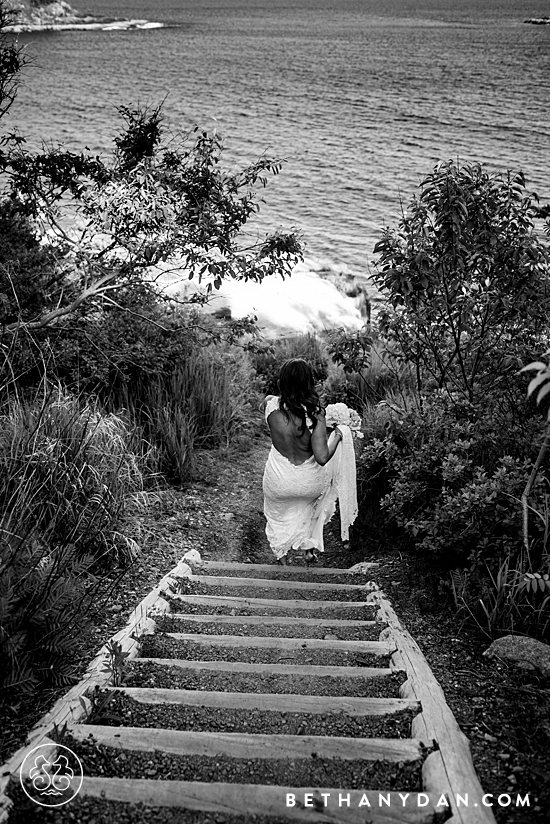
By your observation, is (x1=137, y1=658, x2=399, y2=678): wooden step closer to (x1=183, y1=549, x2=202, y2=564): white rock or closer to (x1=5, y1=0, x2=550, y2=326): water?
(x1=183, y1=549, x2=202, y2=564): white rock

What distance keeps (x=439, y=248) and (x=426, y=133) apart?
2906cm

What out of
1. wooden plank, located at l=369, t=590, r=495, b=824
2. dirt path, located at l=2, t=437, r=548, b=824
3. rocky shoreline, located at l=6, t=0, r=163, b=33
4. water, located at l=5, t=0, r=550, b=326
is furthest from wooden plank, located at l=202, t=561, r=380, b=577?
rocky shoreline, located at l=6, t=0, r=163, b=33

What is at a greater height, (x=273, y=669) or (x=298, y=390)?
(x=298, y=390)

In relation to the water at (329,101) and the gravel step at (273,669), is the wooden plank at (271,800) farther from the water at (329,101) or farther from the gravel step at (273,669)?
the water at (329,101)

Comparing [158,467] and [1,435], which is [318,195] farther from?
[1,435]

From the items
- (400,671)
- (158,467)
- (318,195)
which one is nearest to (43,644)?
(400,671)

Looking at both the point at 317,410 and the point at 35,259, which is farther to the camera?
the point at 35,259

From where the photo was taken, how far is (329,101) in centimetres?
4034

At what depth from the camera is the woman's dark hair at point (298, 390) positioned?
5223mm

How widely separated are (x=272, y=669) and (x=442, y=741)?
3.15 feet

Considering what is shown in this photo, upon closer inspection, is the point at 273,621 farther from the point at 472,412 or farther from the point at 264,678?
the point at 472,412

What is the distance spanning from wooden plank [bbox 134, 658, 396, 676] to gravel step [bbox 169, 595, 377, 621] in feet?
3.08

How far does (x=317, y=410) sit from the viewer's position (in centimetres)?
537

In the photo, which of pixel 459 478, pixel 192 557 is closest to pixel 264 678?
pixel 459 478
